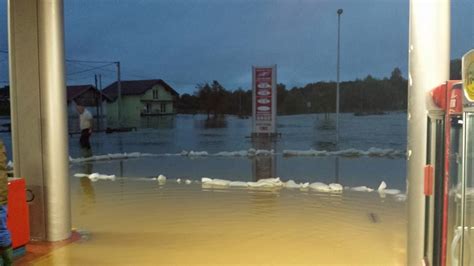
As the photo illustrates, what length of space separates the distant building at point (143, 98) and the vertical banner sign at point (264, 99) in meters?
17.3

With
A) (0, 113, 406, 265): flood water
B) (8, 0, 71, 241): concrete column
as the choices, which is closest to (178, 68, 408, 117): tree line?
(0, 113, 406, 265): flood water

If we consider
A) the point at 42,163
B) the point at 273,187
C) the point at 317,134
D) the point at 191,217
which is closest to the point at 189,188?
the point at 273,187

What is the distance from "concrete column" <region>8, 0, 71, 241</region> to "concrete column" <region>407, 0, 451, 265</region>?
14.0 feet

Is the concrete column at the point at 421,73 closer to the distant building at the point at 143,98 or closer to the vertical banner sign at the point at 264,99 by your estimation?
the vertical banner sign at the point at 264,99

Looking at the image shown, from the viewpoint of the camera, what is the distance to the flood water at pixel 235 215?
5.90m

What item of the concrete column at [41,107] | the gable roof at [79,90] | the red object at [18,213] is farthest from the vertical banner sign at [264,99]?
the gable roof at [79,90]

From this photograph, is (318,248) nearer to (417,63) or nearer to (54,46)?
(417,63)

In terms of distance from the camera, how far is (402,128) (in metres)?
26.6

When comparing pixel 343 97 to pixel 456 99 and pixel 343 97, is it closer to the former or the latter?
pixel 343 97

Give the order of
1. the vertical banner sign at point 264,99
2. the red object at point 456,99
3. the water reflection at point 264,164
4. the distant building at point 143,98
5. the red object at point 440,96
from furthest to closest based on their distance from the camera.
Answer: the distant building at point 143,98
the vertical banner sign at point 264,99
the water reflection at point 264,164
the red object at point 440,96
the red object at point 456,99

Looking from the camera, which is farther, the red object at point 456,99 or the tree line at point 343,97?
the tree line at point 343,97

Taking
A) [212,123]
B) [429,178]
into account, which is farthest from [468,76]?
[212,123]

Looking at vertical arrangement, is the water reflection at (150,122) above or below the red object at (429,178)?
below

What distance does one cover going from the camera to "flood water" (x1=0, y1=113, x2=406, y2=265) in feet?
19.4
